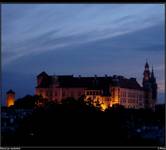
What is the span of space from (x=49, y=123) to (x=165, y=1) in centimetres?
161

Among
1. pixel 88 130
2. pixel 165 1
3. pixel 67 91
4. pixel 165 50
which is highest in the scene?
pixel 165 1

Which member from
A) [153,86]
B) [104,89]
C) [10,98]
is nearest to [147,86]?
[153,86]

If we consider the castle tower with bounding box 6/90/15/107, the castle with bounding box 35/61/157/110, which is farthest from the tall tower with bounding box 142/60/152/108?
the castle tower with bounding box 6/90/15/107

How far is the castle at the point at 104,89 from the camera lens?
4.19 m

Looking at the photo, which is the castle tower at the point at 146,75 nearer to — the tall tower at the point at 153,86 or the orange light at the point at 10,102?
the tall tower at the point at 153,86

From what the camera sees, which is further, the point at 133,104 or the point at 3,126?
the point at 133,104

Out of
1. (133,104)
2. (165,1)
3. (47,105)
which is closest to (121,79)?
(133,104)

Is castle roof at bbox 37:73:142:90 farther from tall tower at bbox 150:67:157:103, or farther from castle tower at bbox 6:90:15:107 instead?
castle tower at bbox 6:90:15:107

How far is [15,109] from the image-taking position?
13.5 feet

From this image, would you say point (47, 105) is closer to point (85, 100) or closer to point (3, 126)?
point (85, 100)

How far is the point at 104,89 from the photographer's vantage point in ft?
15.0

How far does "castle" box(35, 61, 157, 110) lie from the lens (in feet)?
13.8

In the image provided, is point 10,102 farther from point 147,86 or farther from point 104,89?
point 147,86

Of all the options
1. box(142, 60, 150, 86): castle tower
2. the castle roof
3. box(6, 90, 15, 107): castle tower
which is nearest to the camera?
box(6, 90, 15, 107): castle tower
